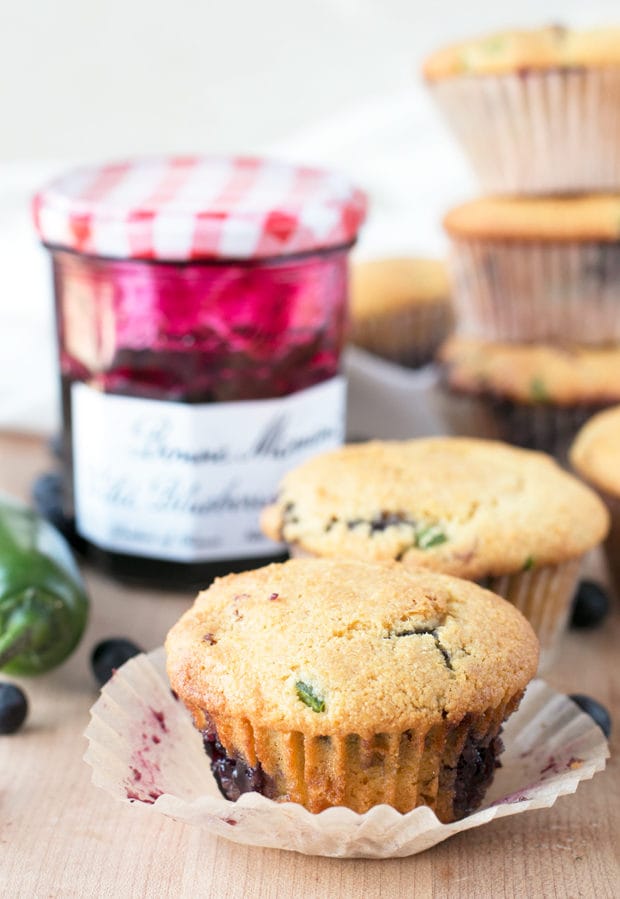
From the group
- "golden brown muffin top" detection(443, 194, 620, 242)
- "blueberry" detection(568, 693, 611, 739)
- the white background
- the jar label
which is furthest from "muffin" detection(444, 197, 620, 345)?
"blueberry" detection(568, 693, 611, 739)

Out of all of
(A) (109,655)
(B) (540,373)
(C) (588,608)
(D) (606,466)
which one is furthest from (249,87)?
(A) (109,655)

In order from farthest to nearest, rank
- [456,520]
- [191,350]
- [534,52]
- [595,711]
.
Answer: [534,52]
[191,350]
[456,520]
[595,711]

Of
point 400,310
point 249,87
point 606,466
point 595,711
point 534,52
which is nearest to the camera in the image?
point 595,711

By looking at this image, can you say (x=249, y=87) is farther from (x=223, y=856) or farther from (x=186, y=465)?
(x=223, y=856)

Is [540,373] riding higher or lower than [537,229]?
lower

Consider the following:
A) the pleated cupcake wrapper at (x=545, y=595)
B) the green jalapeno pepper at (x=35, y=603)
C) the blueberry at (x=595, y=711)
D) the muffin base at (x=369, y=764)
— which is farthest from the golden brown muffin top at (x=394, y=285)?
the muffin base at (x=369, y=764)

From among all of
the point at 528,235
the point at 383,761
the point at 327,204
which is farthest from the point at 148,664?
the point at 528,235

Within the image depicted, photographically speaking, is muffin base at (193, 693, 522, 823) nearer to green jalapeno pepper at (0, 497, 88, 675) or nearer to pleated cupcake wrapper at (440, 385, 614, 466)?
green jalapeno pepper at (0, 497, 88, 675)
